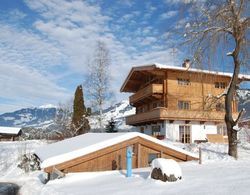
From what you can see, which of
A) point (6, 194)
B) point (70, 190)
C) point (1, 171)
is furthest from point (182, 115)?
point (70, 190)

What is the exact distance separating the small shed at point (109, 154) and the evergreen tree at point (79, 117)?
2922 cm

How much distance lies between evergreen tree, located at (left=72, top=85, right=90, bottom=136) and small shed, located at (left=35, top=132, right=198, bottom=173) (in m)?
29.2

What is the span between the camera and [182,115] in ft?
111

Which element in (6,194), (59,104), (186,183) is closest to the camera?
(186,183)

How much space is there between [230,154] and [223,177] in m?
8.30

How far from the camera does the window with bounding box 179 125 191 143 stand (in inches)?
1364

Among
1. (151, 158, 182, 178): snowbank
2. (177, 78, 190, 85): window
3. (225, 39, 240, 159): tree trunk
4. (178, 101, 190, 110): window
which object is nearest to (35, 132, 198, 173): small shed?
(225, 39, 240, 159): tree trunk

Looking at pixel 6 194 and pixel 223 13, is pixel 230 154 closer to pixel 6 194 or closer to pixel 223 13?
pixel 223 13

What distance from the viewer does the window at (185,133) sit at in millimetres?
34656

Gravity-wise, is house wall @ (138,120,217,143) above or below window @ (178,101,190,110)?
below

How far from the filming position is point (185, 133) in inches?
1372

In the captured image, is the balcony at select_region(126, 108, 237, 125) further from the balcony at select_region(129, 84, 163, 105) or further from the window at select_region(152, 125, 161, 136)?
the balcony at select_region(129, 84, 163, 105)

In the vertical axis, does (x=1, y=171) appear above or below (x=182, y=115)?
below

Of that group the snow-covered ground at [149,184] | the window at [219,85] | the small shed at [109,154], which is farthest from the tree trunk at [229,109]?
the window at [219,85]
